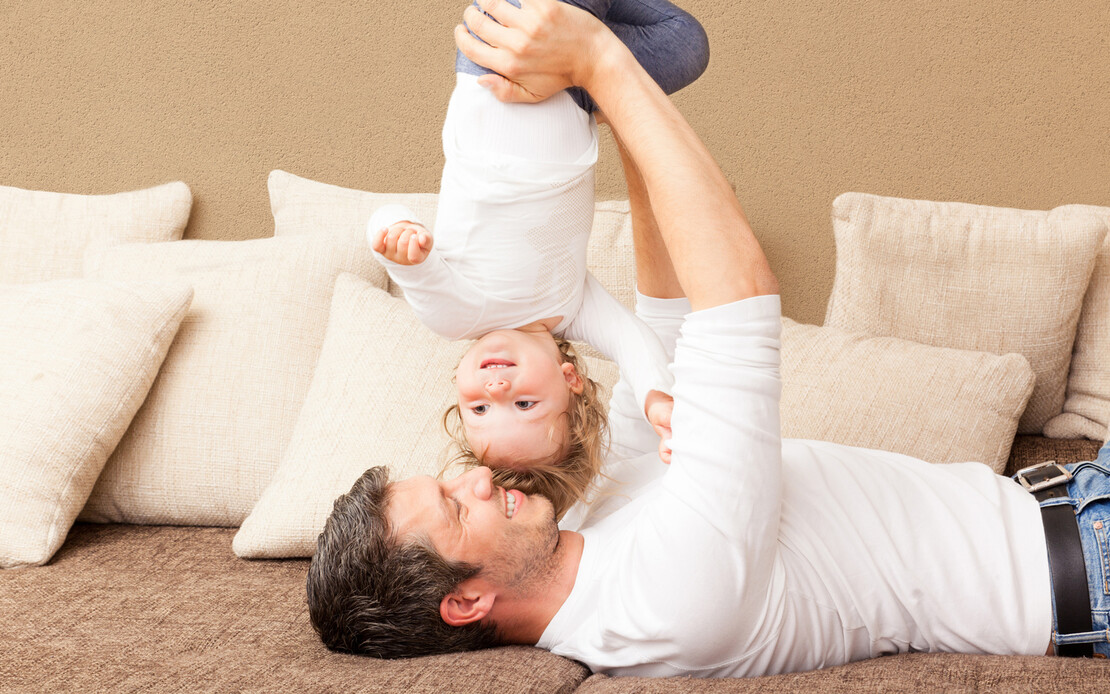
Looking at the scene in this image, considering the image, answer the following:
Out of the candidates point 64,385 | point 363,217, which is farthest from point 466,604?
point 363,217

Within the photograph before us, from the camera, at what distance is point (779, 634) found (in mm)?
1053

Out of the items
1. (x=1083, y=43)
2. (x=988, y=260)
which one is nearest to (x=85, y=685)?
(x=988, y=260)

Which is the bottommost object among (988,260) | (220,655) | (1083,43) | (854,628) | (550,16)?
(220,655)

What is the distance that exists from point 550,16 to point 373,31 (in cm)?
140

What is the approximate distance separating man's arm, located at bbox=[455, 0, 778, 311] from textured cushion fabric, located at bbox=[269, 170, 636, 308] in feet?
2.66

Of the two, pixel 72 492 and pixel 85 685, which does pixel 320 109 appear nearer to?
pixel 72 492

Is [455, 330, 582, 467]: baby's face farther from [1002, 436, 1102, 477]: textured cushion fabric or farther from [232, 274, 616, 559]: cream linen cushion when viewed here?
[1002, 436, 1102, 477]: textured cushion fabric

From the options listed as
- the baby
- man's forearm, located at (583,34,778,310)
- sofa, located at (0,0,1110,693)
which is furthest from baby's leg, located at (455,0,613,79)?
sofa, located at (0,0,1110,693)

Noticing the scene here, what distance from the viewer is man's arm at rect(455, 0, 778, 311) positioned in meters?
0.96

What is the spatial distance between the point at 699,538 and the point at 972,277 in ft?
3.41

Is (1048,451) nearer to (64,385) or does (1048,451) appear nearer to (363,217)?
(363,217)

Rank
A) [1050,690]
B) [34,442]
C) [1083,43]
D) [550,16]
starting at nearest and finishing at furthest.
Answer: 1. [1050,690]
2. [550,16]
3. [34,442]
4. [1083,43]

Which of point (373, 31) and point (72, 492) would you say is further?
point (373, 31)

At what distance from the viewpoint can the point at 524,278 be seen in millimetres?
1174
